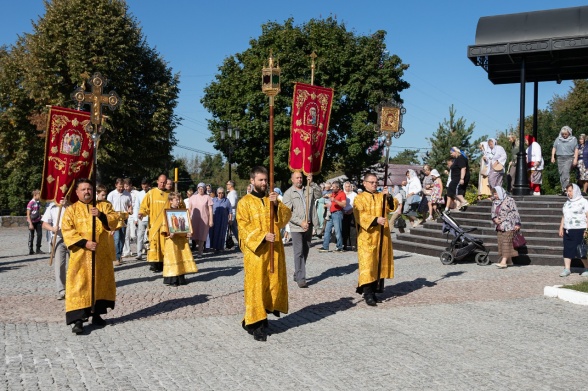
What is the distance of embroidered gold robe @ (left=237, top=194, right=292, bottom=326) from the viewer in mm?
7555

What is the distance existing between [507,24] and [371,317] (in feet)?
41.7

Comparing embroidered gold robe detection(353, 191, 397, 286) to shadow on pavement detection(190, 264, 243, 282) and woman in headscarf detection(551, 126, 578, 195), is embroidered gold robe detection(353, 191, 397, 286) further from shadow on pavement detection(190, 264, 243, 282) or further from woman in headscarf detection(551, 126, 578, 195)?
woman in headscarf detection(551, 126, 578, 195)

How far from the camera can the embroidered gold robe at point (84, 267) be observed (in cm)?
794

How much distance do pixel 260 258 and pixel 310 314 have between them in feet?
5.63

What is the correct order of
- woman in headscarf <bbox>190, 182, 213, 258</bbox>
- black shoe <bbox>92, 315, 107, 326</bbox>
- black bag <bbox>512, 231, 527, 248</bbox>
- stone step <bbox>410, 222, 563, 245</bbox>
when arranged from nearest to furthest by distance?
black shoe <bbox>92, 315, 107, 326</bbox> → black bag <bbox>512, 231, 527, 248</bbox> → stone step <bbox>410, 222, 563, 245</bbox> → woman in headscarf <bbox>190, 182, 213, 258</bbox>

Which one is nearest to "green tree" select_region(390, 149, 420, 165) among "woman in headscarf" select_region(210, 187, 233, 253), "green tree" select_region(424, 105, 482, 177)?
"green tree" select_region(424, 105, 482, 177)

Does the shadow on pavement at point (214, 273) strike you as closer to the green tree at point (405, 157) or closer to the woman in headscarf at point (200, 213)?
the woman in headscarf at point (200, 213)

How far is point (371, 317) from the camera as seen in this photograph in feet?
28.9

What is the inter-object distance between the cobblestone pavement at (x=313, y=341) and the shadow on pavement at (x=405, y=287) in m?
0.02

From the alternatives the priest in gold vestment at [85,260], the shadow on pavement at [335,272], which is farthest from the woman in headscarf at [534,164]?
the priest in gold vestment at [85,260]

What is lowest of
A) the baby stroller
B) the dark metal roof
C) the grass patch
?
the grass patch

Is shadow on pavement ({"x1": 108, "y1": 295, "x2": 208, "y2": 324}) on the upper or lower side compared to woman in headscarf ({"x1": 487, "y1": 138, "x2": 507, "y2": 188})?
lower

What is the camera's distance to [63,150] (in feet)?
40.2

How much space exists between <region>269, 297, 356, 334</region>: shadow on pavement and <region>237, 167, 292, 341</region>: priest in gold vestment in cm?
47
